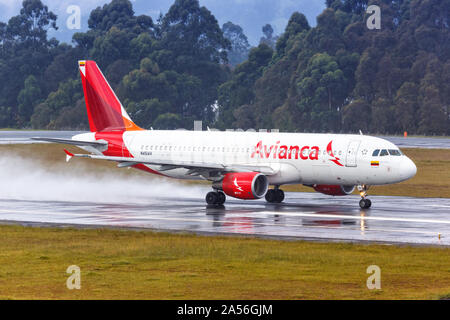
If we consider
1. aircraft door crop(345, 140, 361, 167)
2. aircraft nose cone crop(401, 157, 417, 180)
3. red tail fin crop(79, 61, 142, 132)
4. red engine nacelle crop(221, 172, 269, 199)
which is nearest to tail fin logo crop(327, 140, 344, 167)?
aircraft door crop(345, 140, 361, 167)

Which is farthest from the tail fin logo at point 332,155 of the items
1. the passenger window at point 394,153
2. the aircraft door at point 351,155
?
the passenger window at point 394,153

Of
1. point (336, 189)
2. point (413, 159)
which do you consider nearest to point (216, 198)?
point (336, 189)

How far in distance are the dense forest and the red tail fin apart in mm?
77492

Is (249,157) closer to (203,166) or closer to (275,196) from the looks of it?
(275,196)

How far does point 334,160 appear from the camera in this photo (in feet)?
144

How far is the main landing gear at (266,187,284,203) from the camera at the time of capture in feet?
155

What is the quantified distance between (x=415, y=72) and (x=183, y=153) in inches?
3424

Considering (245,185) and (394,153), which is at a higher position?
(394,153)

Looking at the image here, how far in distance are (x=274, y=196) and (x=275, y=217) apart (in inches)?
304

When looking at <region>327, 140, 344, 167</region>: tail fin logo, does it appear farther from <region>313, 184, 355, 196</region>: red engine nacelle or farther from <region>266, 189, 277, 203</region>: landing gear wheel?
<region>266, 189, 277, 203</region>: landing gear wheel

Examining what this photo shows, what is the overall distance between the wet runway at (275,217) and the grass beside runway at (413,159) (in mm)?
5727

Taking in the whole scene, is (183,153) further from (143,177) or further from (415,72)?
(415,72)

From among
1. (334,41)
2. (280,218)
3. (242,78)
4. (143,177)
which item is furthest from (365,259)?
(242,78)

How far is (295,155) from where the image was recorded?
45.0m
